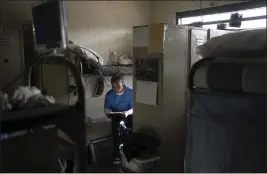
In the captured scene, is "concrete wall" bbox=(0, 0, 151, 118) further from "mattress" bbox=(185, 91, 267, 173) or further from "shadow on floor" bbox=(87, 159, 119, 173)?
"mattress" bbox=(185, 91, 267, 173)

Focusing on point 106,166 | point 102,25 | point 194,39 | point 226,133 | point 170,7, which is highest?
point 170,7

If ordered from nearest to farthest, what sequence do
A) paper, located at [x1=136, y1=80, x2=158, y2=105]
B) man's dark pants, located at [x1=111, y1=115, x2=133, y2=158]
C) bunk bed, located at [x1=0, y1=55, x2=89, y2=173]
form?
bunk bed, located at [x1=0, y1=55, x2=89, y2=173], paper, located at [x1=136, y1=80, x2=158, y2=105], man's dark pants, located at [x1=111, y1=115, x2=133, y2=158]

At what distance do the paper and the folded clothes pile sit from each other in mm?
1552

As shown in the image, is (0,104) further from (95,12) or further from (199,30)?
(95,12)

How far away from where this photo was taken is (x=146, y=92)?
247cm

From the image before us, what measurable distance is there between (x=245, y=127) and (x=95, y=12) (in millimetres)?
2713

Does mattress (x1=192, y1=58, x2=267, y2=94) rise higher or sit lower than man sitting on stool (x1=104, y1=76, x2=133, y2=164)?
higher

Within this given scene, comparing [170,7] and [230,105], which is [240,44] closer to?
[230,105]

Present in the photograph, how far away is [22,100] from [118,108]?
2444mm

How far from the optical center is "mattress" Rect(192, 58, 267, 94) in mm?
1158

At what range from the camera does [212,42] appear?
129 cm

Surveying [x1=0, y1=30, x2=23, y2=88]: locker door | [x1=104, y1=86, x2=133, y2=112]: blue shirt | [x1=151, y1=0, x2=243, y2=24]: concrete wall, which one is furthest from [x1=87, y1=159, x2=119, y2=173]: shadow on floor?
[x1=151, y1=0, x2=243, y2=24]: concrete wall

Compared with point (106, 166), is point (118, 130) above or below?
above

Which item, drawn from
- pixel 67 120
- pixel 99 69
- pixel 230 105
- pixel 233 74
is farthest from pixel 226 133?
pixel 99 69
